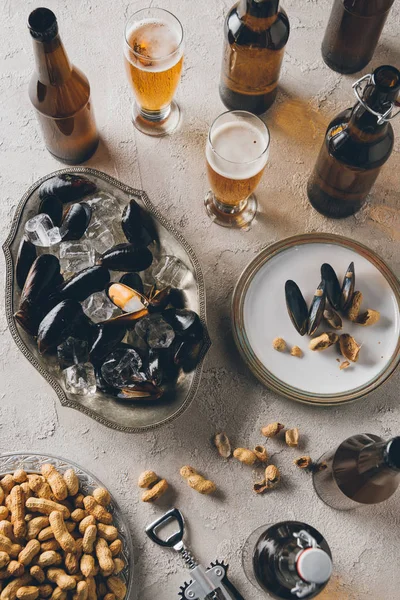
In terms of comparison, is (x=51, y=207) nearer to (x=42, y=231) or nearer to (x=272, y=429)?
(x=42, y=231)

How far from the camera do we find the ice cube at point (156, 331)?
1.42 meters

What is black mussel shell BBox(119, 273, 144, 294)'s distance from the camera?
1471mm

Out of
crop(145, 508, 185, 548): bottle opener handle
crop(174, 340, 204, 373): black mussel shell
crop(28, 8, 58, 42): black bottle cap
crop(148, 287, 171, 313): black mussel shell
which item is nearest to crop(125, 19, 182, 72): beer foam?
crop(28, 8, 58, 42): black bottle cap

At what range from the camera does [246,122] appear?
1535mm

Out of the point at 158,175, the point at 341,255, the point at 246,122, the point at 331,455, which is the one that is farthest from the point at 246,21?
the point at 331,455

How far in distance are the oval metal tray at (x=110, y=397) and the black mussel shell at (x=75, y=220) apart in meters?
0.07

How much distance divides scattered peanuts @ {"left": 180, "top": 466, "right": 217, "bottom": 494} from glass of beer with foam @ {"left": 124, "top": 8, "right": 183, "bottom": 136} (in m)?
0.77

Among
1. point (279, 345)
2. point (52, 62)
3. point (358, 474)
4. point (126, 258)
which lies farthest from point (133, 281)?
point (358, 474)

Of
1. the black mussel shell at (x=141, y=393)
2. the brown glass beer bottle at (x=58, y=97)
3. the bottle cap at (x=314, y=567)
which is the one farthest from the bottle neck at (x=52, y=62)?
the bottle cap at (x=314, y=567)

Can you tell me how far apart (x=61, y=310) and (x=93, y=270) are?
0.10m

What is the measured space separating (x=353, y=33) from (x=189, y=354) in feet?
2.58

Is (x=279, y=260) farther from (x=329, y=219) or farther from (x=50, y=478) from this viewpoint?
(x=50, y=478)

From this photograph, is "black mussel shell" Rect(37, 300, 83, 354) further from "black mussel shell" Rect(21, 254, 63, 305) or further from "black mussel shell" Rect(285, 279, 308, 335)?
"black mussel shell" Rect(285, 279, 308, 335)

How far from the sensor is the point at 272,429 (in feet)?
5.00
